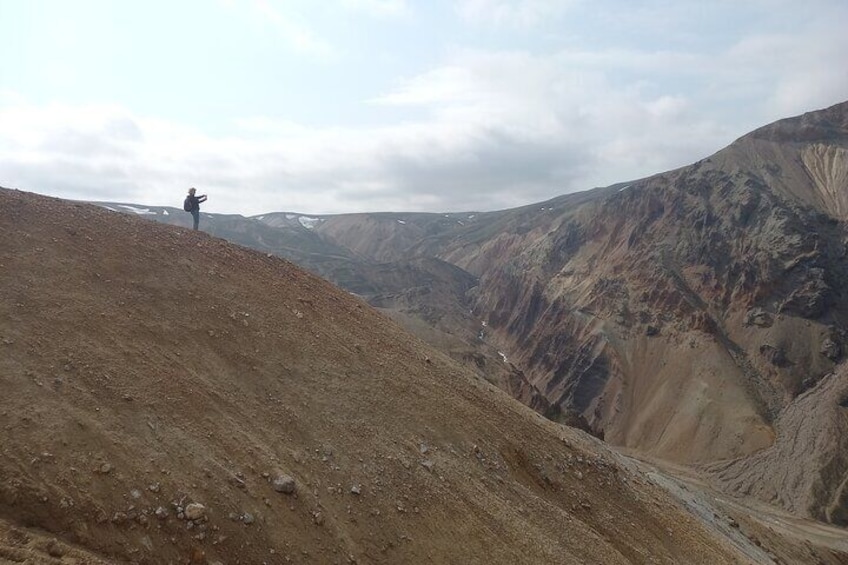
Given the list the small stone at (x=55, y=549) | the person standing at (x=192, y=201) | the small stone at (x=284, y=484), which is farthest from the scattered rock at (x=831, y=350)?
the small stone at (x=55, y=549)

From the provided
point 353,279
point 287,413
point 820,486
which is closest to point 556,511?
point 287,413

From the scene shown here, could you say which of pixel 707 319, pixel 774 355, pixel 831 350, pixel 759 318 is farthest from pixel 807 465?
pixel 707 319

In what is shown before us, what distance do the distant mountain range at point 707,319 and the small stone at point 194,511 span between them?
4425cm

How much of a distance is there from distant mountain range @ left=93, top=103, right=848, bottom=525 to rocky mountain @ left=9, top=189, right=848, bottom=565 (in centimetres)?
3618

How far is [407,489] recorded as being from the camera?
1170 centimetres

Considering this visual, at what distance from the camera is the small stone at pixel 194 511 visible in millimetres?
8766

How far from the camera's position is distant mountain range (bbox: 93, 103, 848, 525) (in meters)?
50.1

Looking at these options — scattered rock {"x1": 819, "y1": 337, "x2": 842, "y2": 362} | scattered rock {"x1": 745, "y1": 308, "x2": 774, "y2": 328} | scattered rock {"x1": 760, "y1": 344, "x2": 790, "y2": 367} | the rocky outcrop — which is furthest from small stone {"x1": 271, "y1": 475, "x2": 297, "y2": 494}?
scattered rock {"x1": 745, "y1": 308, "x2": 774, "y2": 328}

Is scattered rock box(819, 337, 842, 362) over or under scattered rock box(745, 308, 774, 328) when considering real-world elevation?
under

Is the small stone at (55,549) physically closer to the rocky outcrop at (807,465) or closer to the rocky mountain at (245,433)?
the rocky mountain at (245,433)

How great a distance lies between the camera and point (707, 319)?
62.8 metres

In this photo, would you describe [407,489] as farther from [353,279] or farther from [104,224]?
[353,279]

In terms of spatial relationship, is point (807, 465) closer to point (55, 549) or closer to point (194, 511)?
point (194, 511)

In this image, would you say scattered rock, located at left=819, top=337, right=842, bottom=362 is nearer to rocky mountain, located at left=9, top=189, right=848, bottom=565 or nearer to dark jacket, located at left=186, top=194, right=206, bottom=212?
rocky mountain, located at left=9, top=189, right=848, bottom=565
